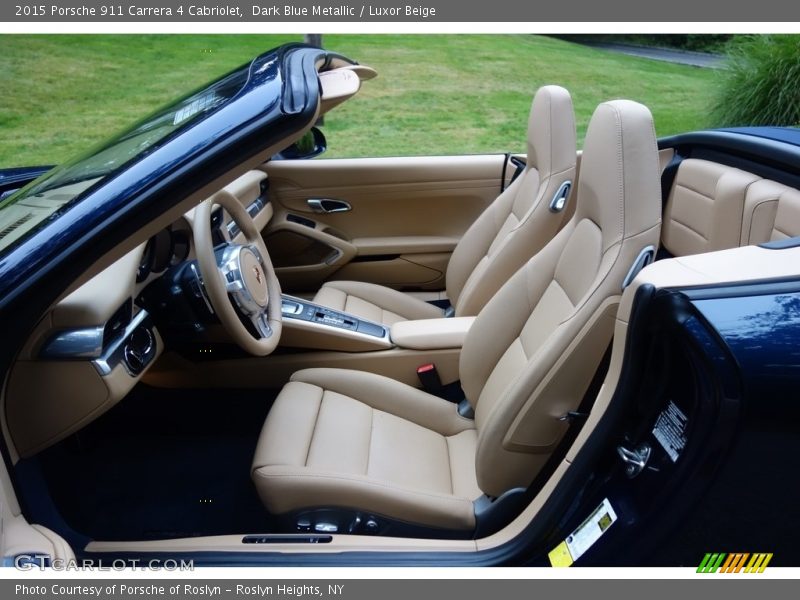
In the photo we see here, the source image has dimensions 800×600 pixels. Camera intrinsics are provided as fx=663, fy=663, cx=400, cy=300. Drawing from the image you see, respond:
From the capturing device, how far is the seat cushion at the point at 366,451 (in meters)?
1.56

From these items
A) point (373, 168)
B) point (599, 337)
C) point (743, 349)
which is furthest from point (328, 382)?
point (373, 168)

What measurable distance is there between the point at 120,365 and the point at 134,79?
442 centimetres

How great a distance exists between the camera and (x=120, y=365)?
1.51 meters

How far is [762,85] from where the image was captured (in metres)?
4.59

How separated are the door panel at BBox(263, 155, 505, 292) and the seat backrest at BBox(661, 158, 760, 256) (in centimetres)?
131

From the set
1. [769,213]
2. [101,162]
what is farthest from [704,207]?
[101,162]

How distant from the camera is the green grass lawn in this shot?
4449 millimetres

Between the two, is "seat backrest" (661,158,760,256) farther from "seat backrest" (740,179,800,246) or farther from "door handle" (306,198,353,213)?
"door handle" (306,198,353,213)

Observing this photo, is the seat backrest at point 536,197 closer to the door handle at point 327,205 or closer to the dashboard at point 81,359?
the door handle at point 327,205

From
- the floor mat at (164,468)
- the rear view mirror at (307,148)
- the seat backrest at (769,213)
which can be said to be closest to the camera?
the seat backrest at (769,213)

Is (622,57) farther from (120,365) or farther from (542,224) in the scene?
(120,365)

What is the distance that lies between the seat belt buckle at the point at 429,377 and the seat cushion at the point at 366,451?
0.63 ft

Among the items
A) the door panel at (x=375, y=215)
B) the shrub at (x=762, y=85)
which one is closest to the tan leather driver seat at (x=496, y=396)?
the door panel at (x=375, y=215)

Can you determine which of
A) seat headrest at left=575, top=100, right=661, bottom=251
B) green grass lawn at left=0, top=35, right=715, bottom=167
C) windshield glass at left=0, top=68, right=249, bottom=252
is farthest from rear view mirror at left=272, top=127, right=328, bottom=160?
seat headrest at left=575, top=100, right=661, bottom=251
